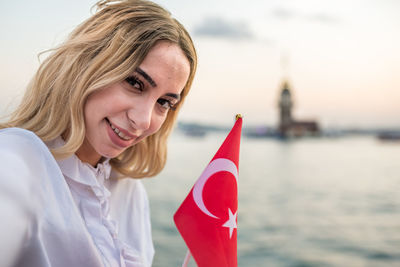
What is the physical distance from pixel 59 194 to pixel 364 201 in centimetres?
2307

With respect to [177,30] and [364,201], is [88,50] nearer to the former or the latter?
[177,30]

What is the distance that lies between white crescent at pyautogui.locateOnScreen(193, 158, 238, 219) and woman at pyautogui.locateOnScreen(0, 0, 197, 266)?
0.29 m

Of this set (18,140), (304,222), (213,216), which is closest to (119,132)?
(18,140)

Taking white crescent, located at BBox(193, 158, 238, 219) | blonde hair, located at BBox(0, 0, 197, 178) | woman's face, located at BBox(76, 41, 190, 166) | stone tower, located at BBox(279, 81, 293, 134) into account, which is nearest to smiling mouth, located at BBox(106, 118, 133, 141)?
woman's face, located at BBox(76, 41, 190, 166)

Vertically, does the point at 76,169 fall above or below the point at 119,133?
below

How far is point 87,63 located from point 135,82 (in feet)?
0.63

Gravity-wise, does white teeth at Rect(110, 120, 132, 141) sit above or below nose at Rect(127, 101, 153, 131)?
below

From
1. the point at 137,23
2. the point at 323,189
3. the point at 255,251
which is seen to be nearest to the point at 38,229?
the point at 137,23

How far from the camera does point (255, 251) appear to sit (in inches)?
432

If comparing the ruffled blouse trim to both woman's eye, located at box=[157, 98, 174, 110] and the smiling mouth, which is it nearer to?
the smiling mouth

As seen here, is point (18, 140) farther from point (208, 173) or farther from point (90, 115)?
point (208, 173)

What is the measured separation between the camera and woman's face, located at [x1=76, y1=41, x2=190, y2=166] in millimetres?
1433

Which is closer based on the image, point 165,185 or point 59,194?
point 59,194

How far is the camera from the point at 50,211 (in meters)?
1.25
